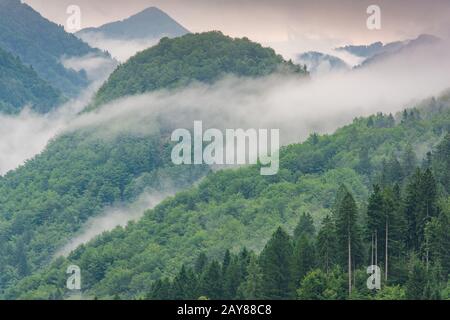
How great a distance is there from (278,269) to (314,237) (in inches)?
696

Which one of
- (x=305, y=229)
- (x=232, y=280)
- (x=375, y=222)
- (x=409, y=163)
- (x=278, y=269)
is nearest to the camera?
(x=375, y=222)

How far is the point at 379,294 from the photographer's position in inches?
4405

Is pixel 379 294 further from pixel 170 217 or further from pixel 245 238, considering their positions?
pixel 170 217

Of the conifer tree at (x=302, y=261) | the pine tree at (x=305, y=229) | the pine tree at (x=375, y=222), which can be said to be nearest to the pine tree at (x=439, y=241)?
the pine tree at (x=375, y=222)

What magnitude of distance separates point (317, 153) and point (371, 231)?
82.0m

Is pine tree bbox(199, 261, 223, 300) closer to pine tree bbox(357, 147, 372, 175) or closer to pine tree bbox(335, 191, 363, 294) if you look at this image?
pine tree bbox(335, 191, 363, 294)

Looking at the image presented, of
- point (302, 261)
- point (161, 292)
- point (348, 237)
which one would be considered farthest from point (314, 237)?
point (348, 237)

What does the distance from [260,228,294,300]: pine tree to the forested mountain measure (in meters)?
0.09

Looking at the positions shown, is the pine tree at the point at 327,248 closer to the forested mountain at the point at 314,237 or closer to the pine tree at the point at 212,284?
the forested mountain at the point at 314,237

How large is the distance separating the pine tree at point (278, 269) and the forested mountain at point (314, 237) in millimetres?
94

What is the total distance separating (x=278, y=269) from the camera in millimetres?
120750

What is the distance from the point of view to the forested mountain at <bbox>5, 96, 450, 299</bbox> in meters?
117

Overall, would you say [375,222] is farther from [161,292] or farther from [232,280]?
[161,292]
